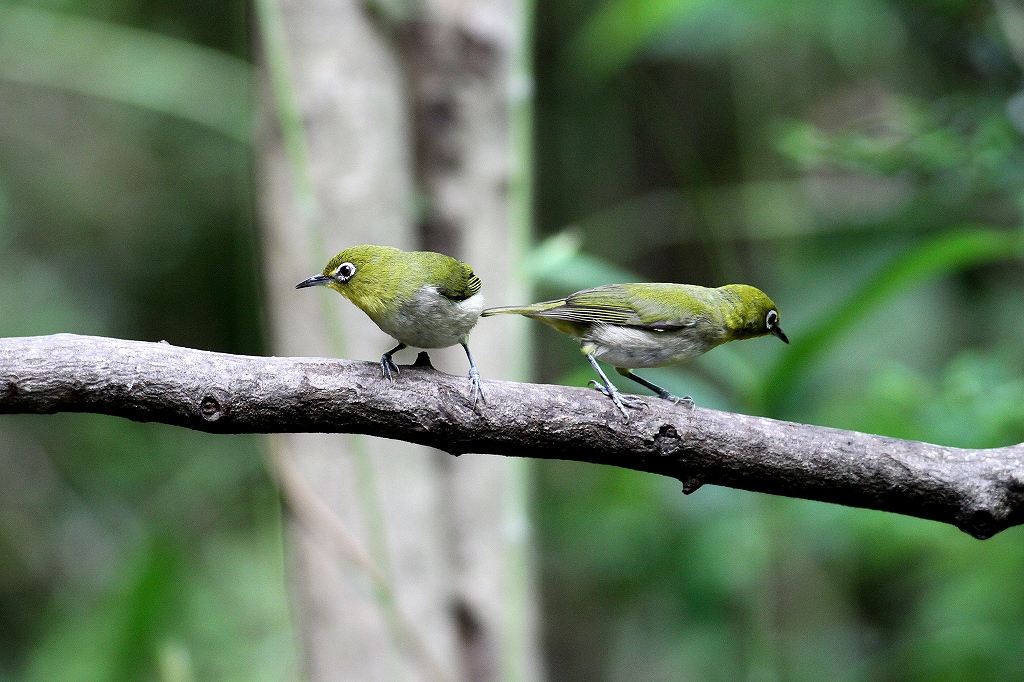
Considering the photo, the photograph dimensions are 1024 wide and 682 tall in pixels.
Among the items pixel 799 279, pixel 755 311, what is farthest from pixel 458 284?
pixel 799 279

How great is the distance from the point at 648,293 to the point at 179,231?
6800 mm

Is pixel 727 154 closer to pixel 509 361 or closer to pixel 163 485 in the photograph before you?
pixel 509 361

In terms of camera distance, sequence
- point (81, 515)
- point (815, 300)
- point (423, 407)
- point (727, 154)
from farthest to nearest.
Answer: point (727, 154) → point (81, 515) → point (815, 300) → point (423, 407)

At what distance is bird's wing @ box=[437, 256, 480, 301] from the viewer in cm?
272

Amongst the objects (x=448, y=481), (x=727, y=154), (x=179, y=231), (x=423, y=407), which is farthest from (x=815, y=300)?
(x=179, y=231)

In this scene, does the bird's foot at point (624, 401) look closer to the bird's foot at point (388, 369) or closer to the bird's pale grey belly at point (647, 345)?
the bird's pale grey belly at point (647, 345)

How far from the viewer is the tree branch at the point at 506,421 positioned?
221 centimetres

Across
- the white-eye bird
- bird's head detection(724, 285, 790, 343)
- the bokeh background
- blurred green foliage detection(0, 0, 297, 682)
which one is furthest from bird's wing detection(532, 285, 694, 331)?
blurred green foliage detection(0, 0, 297, 682)

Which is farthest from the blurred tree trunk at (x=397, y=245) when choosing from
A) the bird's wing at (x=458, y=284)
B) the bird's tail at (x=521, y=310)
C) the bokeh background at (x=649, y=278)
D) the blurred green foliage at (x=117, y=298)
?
the blurred green foliage at (x=117, y=298)

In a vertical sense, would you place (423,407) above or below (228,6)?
below

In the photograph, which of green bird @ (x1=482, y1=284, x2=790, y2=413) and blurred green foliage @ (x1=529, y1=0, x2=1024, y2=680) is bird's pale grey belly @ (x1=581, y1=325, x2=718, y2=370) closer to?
green bird @ (x1=482, y1=284, x2=790, y2=413)

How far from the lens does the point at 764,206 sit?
6887mm

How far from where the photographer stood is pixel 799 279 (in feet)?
15.9

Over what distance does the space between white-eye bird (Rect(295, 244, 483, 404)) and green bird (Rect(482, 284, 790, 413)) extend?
0.34 meters
